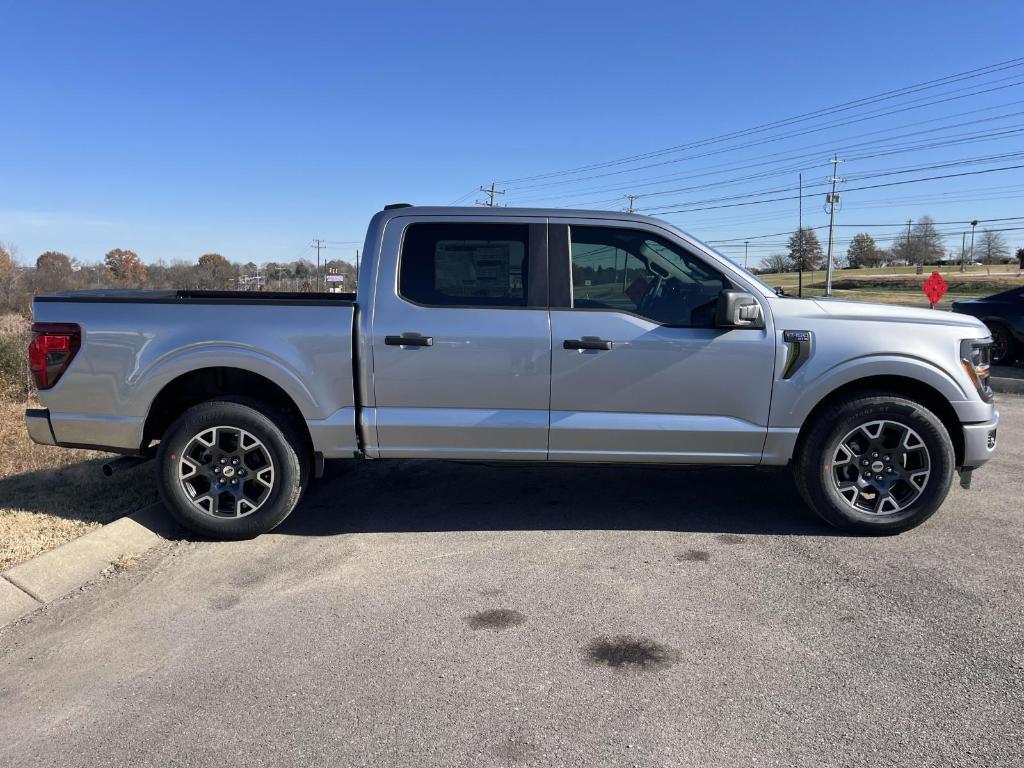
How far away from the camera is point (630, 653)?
3135 mm

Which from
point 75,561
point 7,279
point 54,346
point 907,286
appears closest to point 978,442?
point 75,561

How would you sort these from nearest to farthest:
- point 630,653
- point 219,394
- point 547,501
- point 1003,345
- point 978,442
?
point 630,653 → point 978,442 → point 219,394 → point 547,501 → point 1003,345

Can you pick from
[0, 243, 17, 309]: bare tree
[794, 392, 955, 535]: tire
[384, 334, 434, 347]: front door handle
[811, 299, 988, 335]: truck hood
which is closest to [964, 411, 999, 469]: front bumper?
[794, 392, 955, 535]: tire

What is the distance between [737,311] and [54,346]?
4.09 m

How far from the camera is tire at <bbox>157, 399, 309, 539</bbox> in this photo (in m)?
4.41

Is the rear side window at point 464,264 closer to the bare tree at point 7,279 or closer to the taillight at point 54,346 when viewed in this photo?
the taillight at point 54,346

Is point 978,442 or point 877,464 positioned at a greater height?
point 978,442

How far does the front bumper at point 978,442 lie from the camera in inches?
175

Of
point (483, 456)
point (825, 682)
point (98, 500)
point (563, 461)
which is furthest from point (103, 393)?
→ point (825, 682)

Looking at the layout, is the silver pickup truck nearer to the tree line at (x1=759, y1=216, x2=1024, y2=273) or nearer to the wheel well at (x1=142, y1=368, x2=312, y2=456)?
the wheel well at (x1=142, y1=368, x2=312, y2=456)

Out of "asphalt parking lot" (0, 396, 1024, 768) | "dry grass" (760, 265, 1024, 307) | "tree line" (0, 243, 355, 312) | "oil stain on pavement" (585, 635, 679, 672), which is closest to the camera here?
"asphalt parking lot" (0, 396, 1024, 768)

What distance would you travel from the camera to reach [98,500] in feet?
16.3

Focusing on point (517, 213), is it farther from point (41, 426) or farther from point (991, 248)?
point (991, 248)

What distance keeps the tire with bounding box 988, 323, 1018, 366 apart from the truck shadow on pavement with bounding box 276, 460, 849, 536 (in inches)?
314
